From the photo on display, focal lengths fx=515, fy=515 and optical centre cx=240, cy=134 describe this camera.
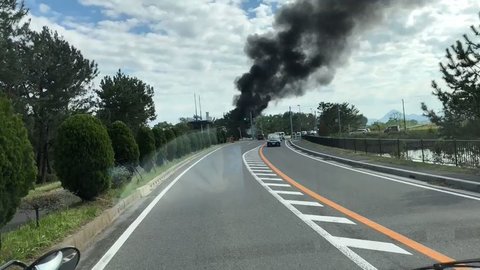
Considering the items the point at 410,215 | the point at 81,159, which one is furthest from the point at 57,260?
the point at 81,159

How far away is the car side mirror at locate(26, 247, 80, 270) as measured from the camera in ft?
8.82

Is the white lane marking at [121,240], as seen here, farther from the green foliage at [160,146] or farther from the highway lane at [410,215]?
the green foliage at [160,146]

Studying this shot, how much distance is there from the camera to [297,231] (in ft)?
27.7

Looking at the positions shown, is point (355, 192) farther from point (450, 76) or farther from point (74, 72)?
point (74, 72)

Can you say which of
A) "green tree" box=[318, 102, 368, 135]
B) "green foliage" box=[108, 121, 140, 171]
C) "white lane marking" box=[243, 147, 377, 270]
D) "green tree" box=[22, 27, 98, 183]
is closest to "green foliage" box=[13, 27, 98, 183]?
"green tree" box=[22, 27, 98, 183]

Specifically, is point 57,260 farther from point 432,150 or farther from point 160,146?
point 160,146

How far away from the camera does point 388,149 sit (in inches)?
1105

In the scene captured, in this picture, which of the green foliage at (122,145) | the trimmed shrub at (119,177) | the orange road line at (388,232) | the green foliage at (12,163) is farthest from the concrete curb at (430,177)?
the green foliage at (12,163)

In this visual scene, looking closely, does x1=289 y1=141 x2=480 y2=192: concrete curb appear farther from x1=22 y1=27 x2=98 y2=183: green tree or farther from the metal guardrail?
x1=22 y1=27 x2=98 y2=183: green tree

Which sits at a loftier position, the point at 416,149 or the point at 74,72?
the point at 74,72

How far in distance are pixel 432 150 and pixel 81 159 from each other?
14.7 metres

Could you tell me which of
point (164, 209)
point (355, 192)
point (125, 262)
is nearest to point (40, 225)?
point (125, 262)

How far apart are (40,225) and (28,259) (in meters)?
2.14

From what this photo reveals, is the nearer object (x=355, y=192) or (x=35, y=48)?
(x=355, y=192)
